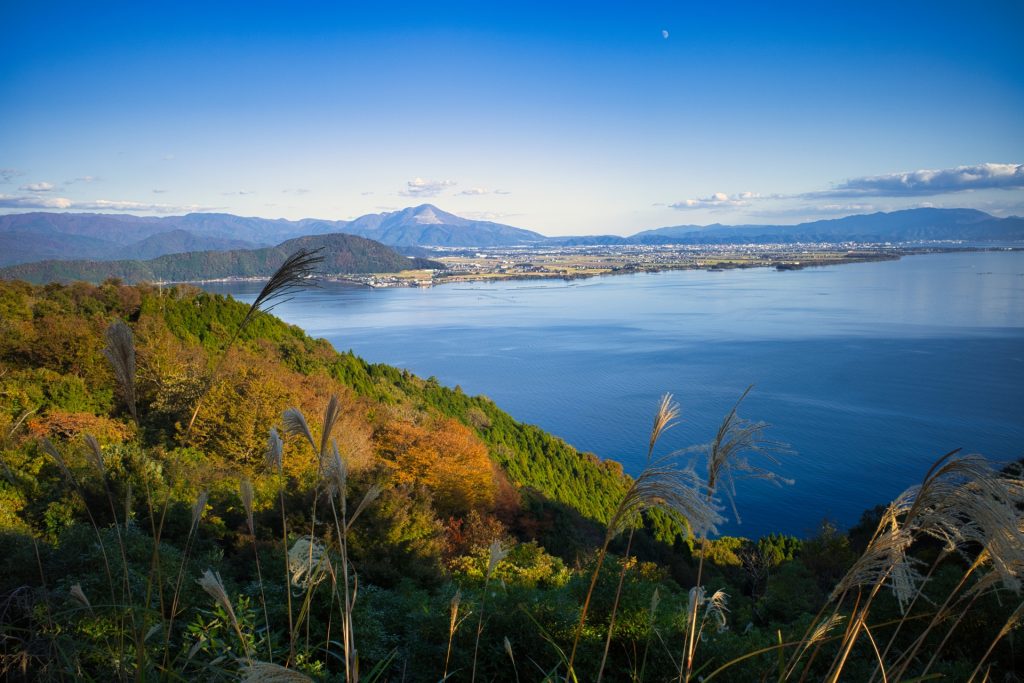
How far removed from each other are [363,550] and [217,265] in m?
96.0

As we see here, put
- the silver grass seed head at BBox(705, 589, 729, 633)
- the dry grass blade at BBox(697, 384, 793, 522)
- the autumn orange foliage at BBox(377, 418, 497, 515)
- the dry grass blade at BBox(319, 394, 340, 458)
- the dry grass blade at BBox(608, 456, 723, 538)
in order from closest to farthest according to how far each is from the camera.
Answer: the dry grass blade at BBox(608, 456, 723, 538) < the dry grass blade at BBox(319, 394, 340, 458) < the dry grass blade at BBox(697, 384, 793, 522) < the silver grass seed head at BBox(705, 589, 729, 633) < the autumn orange foliage at BBox(377, 418, 497, 515)

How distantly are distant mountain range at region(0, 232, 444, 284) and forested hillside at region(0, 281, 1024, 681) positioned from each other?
32150 millimetres

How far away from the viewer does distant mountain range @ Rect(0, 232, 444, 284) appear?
4447 cm

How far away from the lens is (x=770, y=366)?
34.9m

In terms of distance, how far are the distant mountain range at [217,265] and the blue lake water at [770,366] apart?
12.9 metres

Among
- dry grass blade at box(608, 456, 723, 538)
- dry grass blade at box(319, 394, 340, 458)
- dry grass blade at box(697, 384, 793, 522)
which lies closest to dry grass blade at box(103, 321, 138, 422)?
dry grass blade at box(319, 394, 340, 458)

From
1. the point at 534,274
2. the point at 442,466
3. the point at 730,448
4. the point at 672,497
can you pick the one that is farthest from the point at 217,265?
the point at 672,497

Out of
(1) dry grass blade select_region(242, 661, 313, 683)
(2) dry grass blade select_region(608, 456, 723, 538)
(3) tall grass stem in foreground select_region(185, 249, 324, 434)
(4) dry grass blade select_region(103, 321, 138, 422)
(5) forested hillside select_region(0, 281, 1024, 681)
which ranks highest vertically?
(3) tall grass stem in foreground select_region(185, 249, 324, 434)

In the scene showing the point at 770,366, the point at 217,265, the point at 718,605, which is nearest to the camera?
the point at 718,605

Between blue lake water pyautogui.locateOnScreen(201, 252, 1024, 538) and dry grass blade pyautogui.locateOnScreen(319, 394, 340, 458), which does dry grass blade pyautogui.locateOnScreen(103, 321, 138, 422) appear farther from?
blue lake water pyautogui.locateOnScreen(201, 252, 1024, 538)

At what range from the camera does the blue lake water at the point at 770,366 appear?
74.4 ft

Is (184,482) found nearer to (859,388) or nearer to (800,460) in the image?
(800,460)

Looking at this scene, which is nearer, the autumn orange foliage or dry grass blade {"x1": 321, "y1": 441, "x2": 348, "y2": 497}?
dry grass blade {"x1": 321, "y1": 441, "x2": 348, "y2": 497}

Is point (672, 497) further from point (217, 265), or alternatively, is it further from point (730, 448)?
point (217, 265)
